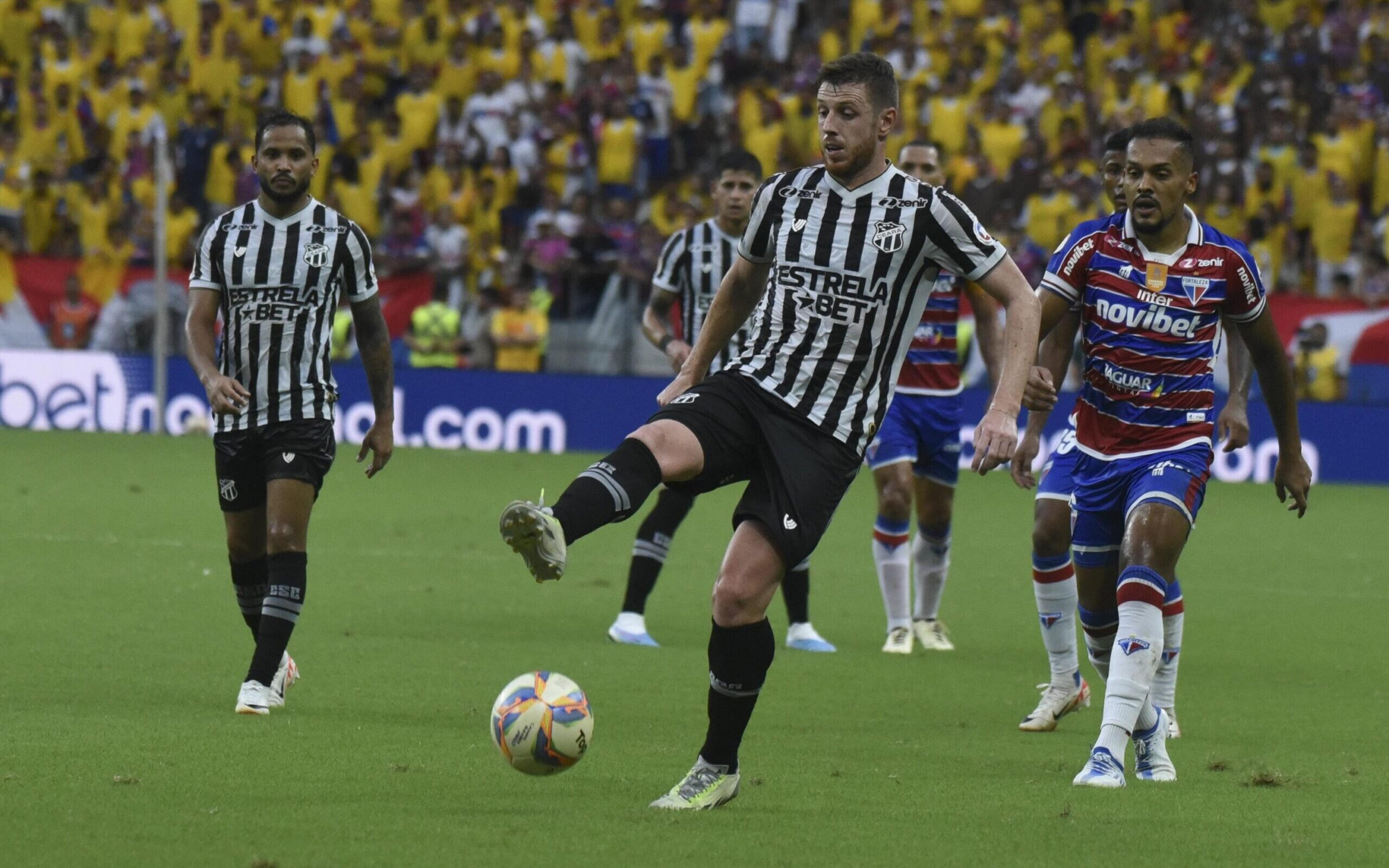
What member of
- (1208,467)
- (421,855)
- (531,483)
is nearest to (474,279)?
(531,483)

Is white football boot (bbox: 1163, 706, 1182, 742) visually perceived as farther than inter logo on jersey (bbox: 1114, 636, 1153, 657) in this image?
Yes

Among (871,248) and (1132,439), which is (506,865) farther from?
(1132,439)

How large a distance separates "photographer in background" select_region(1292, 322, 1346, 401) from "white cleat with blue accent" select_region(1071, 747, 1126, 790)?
13315 mm

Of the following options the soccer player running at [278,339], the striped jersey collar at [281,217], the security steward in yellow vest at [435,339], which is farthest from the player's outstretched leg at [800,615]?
the security steward in yellow vest at [435,339]

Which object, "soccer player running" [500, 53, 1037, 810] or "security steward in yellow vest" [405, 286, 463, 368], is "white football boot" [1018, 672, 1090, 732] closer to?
"soccer player running" [500, 53, 1037, 810]

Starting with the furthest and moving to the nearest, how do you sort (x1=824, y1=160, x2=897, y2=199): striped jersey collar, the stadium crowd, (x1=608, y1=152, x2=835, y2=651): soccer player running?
the stadium crowd, (x1=608, y1=152, x2=835, y2=651): soccer player running, (x1=824, y1=160, x2=897, y2=199): striped jersey collar

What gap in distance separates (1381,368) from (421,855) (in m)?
15.7

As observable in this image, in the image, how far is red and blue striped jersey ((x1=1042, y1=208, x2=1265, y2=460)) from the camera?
6719 millimetres

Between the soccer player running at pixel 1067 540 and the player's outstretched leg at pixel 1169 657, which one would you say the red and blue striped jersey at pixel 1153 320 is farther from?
the player's outstretched leg at pixel 1169 657

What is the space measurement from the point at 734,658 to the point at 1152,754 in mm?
1729

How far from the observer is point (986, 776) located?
6.70m

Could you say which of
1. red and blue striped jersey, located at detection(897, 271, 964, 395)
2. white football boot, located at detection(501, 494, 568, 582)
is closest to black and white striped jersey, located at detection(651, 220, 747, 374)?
red and blue striped jersey, located at detection(897, 271, 964, 395)

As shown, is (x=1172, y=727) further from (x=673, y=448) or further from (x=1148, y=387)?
(x=673, y=448)

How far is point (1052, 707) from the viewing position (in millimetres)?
8102
